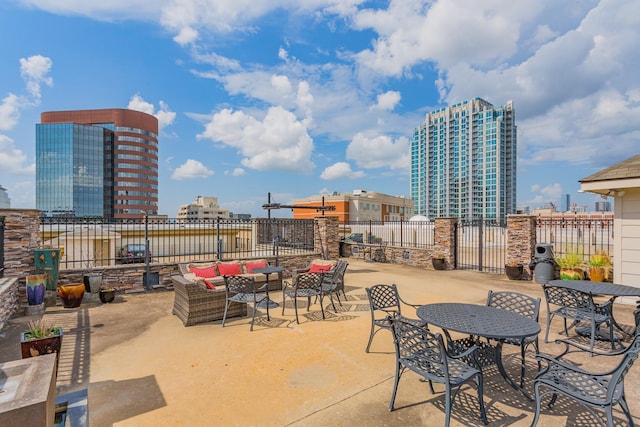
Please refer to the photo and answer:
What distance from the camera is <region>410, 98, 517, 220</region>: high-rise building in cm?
7294

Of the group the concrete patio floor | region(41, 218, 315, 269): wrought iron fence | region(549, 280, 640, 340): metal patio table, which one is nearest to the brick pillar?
the concrete patio floor

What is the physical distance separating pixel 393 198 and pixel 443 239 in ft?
184

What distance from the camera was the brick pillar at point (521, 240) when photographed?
9.49 meters

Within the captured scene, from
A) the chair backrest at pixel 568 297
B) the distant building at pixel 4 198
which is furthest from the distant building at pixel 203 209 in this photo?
the chair backrest at pixel 568 297

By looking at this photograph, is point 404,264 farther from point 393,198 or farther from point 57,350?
point 393,198

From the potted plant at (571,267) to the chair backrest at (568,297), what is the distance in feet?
15.0

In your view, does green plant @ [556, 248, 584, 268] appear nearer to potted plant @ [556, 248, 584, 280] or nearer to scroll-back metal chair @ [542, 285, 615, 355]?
potted plant @ [556, 248, 584, 280]

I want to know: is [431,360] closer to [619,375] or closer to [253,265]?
[619,375]

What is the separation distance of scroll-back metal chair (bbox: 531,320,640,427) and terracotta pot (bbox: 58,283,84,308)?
793 centimetres

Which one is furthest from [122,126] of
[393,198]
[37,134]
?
[393,198]

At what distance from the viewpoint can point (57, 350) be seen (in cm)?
357

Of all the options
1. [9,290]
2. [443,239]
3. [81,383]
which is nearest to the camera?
[81,383]

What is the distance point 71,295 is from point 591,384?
27.6ft

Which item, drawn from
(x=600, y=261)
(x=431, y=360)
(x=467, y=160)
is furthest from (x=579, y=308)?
(x=467, y=160)
